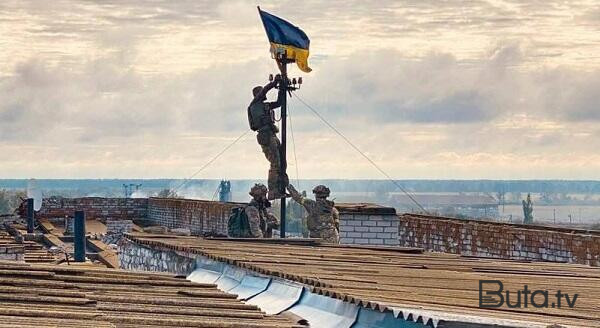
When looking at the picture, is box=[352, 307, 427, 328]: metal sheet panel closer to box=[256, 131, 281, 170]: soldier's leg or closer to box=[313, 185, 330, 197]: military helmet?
box=[313, 185, 330, 197]: military helmet

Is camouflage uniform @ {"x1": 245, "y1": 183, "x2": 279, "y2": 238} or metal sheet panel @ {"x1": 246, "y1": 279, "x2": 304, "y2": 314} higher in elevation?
camouflage uniform @ {"x1": 245, "y1": 183, "x2": 279, "y2": 238}

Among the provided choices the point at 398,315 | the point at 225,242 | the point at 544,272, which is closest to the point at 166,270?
the point at 225,242

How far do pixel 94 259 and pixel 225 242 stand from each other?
9011 mm

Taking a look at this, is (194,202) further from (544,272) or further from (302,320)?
(302,320)

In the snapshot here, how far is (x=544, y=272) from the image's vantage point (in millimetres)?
13477

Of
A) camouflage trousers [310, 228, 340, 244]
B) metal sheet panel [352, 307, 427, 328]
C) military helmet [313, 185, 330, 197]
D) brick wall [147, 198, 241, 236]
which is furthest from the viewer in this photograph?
brick wall [147, 198, 241, 236]

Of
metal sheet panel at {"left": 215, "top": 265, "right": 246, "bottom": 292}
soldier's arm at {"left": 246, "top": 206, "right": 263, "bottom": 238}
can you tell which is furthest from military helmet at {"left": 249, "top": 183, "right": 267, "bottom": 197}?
metal sheet panel at {"left": 215, "top": 265, "right": 246, "bottom": 292}

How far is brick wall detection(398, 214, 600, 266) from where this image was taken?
19156 mm

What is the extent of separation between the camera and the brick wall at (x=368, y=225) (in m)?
23.3

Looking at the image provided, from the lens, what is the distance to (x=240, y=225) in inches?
883

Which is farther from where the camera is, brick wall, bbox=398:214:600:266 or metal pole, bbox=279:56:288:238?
metal pole, bbox=279:56:288:238

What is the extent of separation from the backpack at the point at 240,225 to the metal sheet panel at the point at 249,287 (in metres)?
9.43

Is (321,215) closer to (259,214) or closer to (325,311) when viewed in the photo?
(259,214)

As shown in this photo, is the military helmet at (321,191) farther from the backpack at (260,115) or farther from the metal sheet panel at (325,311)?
the metal sheet panel at (325,311)
